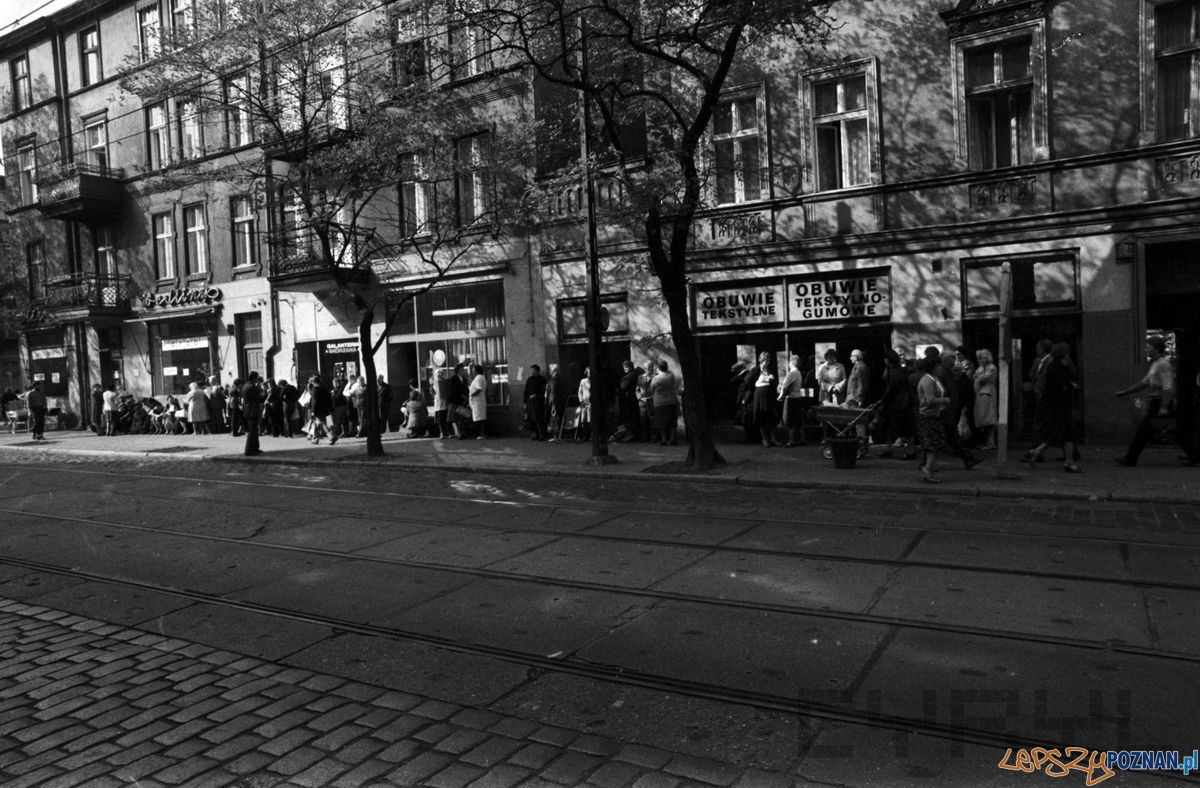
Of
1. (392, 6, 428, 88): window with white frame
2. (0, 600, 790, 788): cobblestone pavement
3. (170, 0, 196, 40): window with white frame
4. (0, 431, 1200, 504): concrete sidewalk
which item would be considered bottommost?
(0, 600, 790, 788): cobblestone pavement

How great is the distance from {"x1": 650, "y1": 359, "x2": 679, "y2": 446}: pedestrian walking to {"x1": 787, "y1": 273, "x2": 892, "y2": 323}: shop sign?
108 inches

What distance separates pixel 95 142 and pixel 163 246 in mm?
5707

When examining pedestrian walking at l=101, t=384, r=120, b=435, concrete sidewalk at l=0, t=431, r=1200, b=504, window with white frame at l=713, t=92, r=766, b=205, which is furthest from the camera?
pedestrian walking at l=101, t=384, r=120, b=435

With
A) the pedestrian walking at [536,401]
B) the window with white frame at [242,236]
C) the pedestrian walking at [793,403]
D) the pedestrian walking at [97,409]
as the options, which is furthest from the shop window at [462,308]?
the pedestrian walking at [97,409]

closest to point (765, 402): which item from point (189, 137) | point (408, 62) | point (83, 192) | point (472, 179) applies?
point (472, 179)

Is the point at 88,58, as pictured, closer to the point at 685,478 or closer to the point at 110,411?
the point at 110,411

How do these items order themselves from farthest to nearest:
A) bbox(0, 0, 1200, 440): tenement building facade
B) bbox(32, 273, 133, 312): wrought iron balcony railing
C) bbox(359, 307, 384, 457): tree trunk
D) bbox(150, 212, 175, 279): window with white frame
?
bbox(32, 273, 133, 312): wrought iron balcony railing, bbox(150, 212, 175, 279): window with white frame, bbox(359, 307, 384, 457): tree trunk, bbox(0, 0, 1200, 440): tenement building facade

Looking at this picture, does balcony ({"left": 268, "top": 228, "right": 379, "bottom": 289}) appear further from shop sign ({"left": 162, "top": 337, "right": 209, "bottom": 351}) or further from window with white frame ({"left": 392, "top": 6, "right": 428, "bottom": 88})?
window with white frame ({"left": 392, "top": 6, "right": 428, "bottom": 88})

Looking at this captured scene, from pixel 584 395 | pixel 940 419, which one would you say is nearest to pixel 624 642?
pixel 940 419

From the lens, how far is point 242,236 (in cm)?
2700

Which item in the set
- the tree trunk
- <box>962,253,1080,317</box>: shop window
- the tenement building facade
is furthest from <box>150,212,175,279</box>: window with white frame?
<box>962,253,1080,317</box>: shop window

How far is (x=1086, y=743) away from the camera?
12.6ft

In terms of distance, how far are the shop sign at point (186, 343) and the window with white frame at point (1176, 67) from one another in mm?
26224

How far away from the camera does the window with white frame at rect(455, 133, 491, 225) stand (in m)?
18.0
